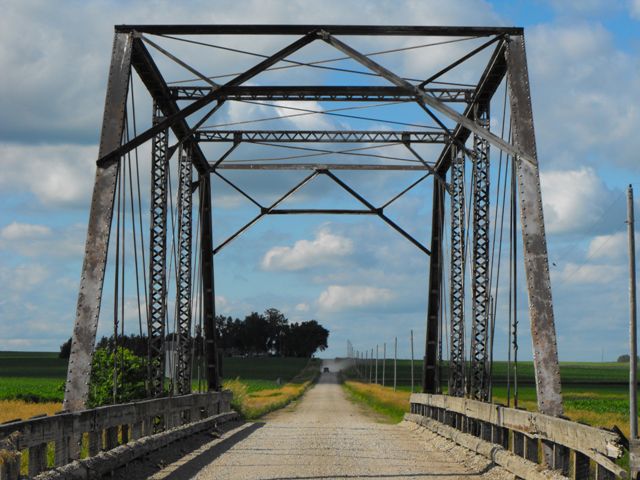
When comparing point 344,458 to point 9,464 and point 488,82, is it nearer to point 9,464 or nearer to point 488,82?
point 488,82

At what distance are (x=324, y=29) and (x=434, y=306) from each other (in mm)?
16161

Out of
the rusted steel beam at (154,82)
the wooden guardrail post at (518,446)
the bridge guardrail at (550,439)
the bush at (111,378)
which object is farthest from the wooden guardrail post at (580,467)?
the bush at (111,378)

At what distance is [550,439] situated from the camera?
12.6 metres

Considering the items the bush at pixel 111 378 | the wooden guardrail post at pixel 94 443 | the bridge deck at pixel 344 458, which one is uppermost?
the bush at pixel 111 378

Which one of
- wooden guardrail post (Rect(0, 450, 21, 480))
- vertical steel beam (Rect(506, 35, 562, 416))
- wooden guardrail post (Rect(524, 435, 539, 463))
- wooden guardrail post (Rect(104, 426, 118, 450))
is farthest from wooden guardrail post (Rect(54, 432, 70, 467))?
vertical steel beam (Rect(506, 35, 562, 416))

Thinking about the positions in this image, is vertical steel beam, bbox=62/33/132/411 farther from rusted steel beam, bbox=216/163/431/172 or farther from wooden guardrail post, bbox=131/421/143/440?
rusted steel beam, bbox=216/163/431/172

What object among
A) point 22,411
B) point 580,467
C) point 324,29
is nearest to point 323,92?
point 324,29

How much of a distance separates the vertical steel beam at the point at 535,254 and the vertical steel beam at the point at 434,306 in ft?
50.7

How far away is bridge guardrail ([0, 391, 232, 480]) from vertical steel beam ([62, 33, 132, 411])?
0.70 meters

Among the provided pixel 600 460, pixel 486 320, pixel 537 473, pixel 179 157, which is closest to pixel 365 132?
pixel 179 157

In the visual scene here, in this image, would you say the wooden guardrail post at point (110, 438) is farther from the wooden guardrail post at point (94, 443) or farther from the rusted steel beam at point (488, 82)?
the rusted steel beam at point (488, 82)

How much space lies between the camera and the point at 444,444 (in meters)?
21.0

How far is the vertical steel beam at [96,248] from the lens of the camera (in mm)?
14562

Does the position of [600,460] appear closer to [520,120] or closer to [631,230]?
[520,120]
